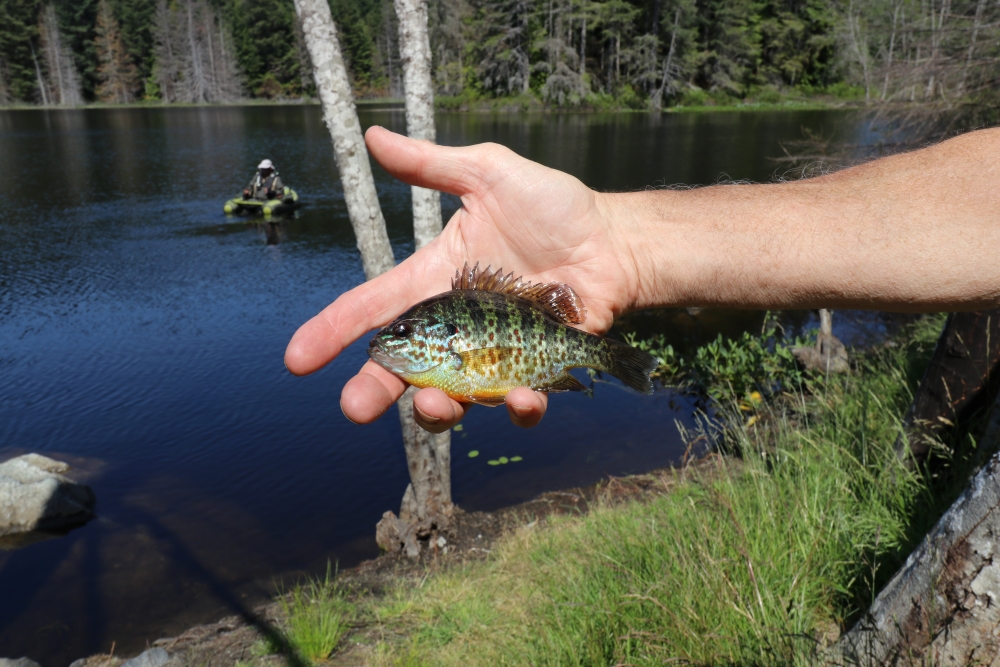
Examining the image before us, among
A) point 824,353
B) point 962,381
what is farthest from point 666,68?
point 962,381

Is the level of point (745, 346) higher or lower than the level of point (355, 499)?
higher

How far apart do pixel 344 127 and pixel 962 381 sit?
616 cm

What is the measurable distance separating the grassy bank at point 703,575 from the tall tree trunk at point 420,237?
1.05m

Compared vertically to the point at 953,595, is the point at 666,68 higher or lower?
higher

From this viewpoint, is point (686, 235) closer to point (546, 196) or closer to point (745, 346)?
point (546, 196)

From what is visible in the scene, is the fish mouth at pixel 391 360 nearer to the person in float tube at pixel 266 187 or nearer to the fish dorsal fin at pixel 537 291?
the fish dorsal fin at pixel 537 291

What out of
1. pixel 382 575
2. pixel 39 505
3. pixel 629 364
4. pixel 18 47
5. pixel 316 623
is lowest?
pixel 39 505

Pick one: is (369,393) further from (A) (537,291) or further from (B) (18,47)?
(B) (18,47)

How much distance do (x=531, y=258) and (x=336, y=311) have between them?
107cm

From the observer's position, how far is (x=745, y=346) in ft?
41.6

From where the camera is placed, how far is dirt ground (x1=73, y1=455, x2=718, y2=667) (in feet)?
19.5

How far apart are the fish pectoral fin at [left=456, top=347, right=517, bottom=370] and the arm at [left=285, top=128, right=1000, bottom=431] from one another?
7.1 inches

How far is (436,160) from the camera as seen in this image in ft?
10.7

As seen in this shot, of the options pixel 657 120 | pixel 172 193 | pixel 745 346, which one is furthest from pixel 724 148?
pixel 172 193
